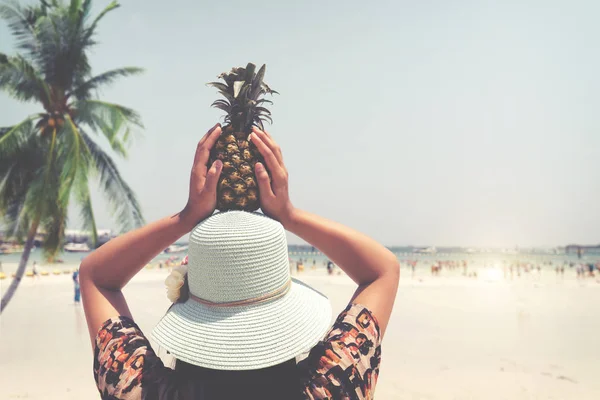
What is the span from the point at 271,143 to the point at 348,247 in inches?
15.9

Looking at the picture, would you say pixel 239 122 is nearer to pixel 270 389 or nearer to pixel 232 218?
pixel 232 218

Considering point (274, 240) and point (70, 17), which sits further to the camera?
point (70, 17)

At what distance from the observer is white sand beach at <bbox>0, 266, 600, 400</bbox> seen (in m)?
7.59

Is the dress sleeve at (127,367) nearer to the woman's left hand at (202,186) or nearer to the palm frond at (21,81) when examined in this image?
the woman's left hand at (202,186)

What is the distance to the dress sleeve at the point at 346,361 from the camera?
3.32ft

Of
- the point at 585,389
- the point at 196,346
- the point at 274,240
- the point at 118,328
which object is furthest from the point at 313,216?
the point at 585,389

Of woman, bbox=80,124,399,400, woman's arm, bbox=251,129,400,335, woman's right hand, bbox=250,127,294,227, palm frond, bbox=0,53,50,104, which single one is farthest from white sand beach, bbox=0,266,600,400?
woman's right hand, bbox=250,127,294,227

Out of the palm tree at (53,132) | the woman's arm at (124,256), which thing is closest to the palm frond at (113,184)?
the palm tree at (53,132)

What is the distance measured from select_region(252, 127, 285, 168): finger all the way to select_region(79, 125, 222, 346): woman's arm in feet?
0.40

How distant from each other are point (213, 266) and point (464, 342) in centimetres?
1182

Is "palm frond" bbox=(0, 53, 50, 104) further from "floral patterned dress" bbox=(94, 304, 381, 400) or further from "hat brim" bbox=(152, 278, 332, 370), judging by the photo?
"hat brim" bbox=(152, 278, 332, 370)

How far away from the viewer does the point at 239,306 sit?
1.05m

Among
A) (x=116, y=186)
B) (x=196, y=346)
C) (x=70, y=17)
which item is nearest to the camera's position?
(x=196, y=346)

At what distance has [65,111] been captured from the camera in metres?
10.1
